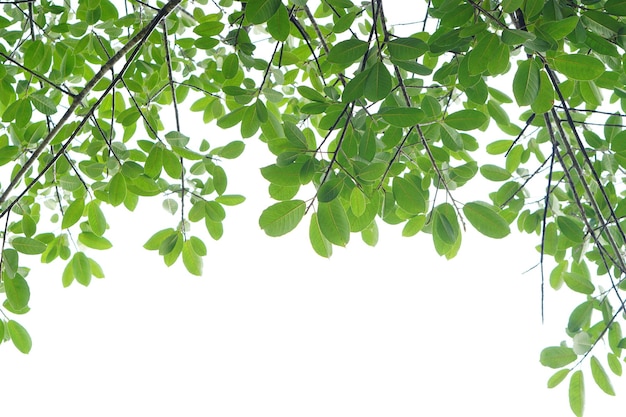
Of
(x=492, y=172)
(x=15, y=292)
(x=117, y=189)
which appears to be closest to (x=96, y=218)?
(x=117, y=189)

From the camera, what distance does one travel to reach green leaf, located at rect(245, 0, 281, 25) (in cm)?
83

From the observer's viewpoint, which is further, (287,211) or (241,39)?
(241,39)

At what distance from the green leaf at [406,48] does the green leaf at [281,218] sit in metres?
0.26

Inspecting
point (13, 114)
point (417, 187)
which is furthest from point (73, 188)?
point (417, 187)

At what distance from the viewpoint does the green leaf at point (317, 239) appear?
0.90m

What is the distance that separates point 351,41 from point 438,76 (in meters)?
0.26

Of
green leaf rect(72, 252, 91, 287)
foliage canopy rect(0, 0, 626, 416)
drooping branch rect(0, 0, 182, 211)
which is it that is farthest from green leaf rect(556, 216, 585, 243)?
green leaf rect(72, 252, 91, 287)

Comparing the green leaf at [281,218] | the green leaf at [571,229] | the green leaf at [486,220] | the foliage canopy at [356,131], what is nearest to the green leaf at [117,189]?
the foliage canopy at [356,131]

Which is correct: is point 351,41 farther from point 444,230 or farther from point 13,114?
point 13,114

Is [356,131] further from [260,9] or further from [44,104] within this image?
[44,104]

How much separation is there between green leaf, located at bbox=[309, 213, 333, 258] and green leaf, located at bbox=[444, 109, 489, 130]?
1.02ft

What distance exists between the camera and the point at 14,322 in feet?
4.12

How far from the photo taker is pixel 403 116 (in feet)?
2.81

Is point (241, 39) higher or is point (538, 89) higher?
point (241, 39)
